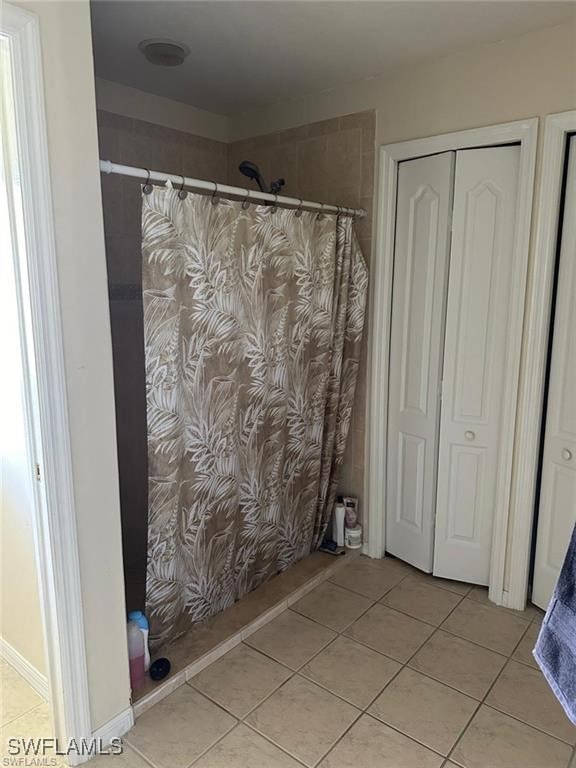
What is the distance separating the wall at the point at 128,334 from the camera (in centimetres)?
238

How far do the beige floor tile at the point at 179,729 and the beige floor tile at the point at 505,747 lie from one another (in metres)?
0.79

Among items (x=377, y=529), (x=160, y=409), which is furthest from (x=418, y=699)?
(x=160, y=409)

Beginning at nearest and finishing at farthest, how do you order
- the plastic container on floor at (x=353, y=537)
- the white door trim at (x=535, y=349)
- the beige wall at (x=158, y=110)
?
1. the white door trim at (x=535, y=349)
2. the beige wall at (x=158, y=110)
3. the plastic container on floor at (x=353, y=537)

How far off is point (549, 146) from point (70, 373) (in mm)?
1956

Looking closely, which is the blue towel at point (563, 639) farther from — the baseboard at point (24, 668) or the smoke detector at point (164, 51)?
the smoke detector at point (164, 51)

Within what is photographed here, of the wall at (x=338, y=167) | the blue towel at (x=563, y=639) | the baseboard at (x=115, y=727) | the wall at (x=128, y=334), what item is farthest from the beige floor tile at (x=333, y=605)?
the blue towel at (x=563, y=639)

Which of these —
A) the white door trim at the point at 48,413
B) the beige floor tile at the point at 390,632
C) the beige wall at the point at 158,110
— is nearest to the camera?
the white door trim at the point at 48,413

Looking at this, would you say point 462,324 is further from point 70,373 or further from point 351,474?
point 70,373

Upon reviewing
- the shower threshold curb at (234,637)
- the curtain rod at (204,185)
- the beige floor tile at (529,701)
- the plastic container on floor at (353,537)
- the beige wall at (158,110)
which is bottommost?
the beige floor tile at (529,701)

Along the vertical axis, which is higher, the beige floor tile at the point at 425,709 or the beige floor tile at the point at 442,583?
the beige floor tile at the point at 442,583

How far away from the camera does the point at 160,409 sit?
6.18 ft

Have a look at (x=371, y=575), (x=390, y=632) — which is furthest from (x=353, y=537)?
(x=390, y=632)

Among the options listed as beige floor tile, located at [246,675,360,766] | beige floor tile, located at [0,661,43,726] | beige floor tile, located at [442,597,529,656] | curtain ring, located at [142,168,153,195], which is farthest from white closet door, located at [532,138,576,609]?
beige floor tile, located at [0,661,43,726]

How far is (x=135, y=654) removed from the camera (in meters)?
1.90
